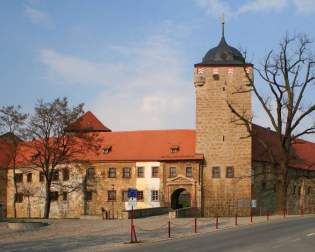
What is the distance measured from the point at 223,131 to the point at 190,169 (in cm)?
501

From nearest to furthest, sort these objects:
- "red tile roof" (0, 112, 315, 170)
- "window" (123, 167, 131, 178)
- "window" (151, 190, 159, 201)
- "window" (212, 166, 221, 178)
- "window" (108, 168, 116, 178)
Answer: "window" (212, 166, 221, 178) < "window" (151, 190, 159, 201) < "red tile roof" (0, 112, 315, 170) < "window" (123, 167, 131, 178) < "window" (108, 168, 116, 178)

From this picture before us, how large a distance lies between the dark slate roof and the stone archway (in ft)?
41.9

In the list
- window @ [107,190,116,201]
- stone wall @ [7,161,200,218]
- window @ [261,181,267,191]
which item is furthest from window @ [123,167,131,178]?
window @ [261,181,267,191]

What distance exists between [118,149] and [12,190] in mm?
13278

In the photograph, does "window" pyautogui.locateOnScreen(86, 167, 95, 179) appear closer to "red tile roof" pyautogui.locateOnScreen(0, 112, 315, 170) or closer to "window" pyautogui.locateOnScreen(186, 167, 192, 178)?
"red tile roof" pyautogui.locateOnScreen(0, 112, 315, 170)

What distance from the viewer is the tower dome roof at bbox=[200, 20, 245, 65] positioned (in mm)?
60906

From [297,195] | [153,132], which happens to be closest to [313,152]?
[297,195]

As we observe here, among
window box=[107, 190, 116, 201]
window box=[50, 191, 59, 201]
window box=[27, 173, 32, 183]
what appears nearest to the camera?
window box=[107, 190, 116, 201]

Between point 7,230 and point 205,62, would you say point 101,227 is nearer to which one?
point 7,230

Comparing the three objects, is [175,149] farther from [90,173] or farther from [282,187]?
[282,187]

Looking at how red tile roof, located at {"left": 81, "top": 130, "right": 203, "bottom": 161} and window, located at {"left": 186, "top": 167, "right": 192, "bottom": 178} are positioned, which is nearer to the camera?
window, located at {"left": 186, "top": 167, "right": 192, "bottom": 178}

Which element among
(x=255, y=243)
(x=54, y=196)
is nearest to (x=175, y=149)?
(x=54, y=196)

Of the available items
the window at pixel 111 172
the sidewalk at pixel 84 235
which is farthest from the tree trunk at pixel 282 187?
the window at pixel 111 172

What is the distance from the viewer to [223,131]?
6116 centimetres
